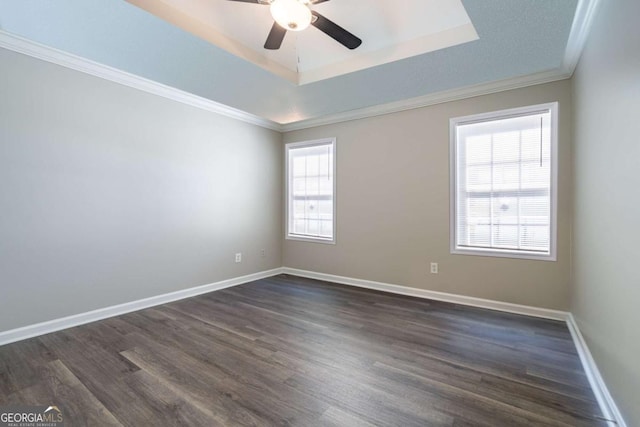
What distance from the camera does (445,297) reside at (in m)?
3.61

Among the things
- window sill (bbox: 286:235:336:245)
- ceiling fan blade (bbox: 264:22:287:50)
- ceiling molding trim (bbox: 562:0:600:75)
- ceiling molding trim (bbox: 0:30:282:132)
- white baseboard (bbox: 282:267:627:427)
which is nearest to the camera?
white baseboard (bbox: 282:267:627:427)

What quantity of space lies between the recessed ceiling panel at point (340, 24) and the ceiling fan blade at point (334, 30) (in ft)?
0.84

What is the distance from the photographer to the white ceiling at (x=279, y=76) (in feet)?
6.75

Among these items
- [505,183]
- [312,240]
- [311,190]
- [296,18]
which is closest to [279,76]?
[296,18]

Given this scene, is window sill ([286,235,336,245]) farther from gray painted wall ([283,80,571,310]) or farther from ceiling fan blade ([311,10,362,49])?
ceiling fan blade ([311,10,362,49])

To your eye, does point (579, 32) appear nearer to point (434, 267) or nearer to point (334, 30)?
point (334, 30)

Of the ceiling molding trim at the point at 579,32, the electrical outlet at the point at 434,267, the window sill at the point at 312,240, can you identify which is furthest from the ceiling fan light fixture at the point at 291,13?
the window sill at the point at 312,240

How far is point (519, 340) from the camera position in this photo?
2564 millimetres

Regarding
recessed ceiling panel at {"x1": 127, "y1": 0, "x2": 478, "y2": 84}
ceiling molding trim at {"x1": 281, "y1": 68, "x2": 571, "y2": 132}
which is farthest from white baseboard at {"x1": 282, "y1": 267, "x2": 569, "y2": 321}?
recessed ceiling panel at {"x1": 127, "y1": 0, "x2": 478, "y2": 84}

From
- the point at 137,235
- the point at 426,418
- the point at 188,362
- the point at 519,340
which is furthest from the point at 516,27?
the point at 137,235

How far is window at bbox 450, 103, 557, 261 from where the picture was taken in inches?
121

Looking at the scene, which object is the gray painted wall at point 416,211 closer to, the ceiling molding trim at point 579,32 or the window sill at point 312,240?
the window sill at point 312,240

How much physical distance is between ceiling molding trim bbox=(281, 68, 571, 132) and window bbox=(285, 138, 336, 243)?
330mm

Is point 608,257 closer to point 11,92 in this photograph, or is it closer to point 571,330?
point 571,330
